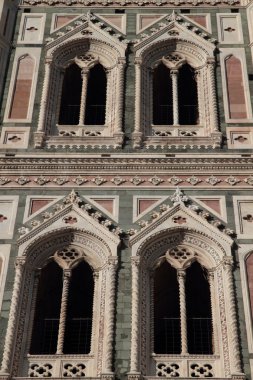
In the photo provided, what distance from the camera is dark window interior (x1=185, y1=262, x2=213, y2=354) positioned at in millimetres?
12930

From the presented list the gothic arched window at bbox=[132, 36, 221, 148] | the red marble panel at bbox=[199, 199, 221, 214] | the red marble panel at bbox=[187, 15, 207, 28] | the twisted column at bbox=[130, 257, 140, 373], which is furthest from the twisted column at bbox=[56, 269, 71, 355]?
the red marble panel at bbox=[187, 15, 207, 28]

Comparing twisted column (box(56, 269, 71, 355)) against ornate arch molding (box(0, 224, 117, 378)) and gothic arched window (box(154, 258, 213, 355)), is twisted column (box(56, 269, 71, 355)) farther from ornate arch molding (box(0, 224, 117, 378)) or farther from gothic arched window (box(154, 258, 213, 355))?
gothic arched window (box(154, 258, 213, 355))

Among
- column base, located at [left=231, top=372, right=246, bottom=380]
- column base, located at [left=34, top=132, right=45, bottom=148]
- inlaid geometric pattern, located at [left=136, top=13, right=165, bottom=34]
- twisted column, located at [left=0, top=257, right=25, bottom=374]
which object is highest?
inlaid geometric pattern, located at [left=136, top=13, right=165, bottom=34]

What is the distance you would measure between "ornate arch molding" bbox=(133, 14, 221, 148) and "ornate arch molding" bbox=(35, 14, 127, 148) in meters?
0.34

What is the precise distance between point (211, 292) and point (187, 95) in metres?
5.38

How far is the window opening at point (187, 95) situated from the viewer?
16.6 metres

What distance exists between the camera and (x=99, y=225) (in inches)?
536

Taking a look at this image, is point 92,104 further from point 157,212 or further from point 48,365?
point 48,365

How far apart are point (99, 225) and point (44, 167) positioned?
166cm

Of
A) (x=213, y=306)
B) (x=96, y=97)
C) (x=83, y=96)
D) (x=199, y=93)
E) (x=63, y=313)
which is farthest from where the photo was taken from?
(x=96, y=97)

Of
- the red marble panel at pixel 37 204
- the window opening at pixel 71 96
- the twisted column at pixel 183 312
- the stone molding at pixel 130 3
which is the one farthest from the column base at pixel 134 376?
the stone molding at pixel 130 3

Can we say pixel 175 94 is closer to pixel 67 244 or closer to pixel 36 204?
pixel 36 204

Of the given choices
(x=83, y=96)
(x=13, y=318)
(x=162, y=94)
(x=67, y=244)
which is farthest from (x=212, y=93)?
(x=13, y=318)

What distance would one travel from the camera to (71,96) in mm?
17188
